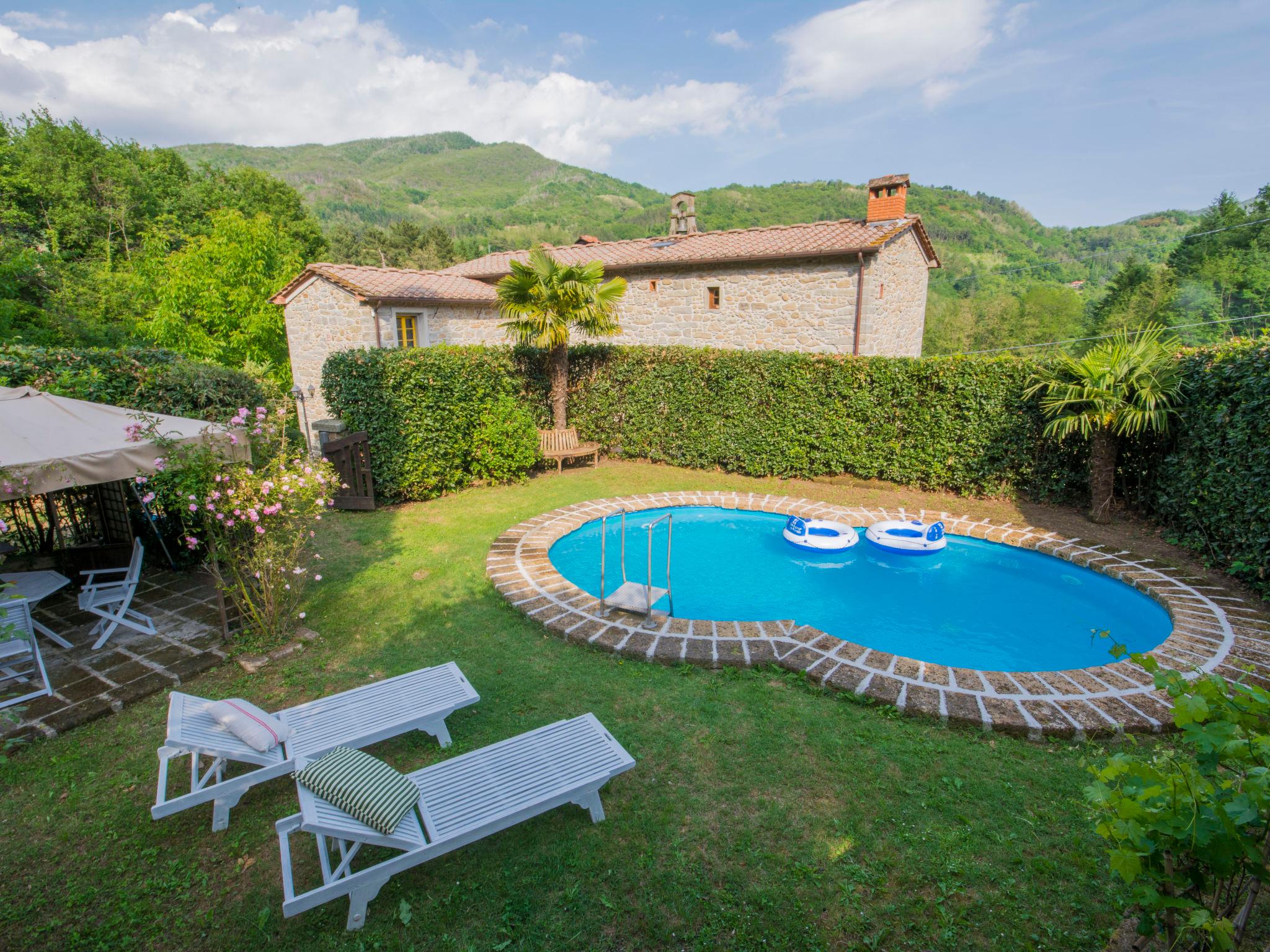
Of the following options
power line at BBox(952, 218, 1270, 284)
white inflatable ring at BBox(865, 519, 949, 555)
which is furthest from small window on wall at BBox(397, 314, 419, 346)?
power line at BBox(952, 218, 1270, 284)

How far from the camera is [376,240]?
1748 inches

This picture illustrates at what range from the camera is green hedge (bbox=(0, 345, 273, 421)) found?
6445mm

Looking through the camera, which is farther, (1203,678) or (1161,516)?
(1161,516)

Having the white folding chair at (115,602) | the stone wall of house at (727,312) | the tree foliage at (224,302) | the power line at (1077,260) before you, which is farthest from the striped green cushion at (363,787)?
the power line at (1077,260)

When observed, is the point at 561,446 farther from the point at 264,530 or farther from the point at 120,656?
the point at 120,656

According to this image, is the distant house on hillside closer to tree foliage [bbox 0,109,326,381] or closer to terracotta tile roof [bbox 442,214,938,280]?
terracotta tile roof [bbox 442,214,938,280]

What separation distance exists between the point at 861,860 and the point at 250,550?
17.7 ft

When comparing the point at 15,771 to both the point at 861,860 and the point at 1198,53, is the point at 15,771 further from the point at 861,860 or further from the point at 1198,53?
the point at 1198,53

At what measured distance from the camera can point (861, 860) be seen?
3.06 m

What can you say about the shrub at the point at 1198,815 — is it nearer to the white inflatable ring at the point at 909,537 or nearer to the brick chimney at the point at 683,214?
the white inflatable ring at the point at 909,537

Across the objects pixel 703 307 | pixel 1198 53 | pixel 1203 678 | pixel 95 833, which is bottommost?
pixel 95 833

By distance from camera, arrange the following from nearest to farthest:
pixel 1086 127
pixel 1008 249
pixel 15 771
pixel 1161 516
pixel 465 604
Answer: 1. pixel 15 771
2. pixel 465 604
3. pixel 1161 516
4. pixel 1086 127
5. pixel 1008 249

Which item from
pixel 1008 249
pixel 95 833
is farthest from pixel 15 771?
pixel 1008 249

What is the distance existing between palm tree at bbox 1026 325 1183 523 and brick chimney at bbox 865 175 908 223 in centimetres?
943
